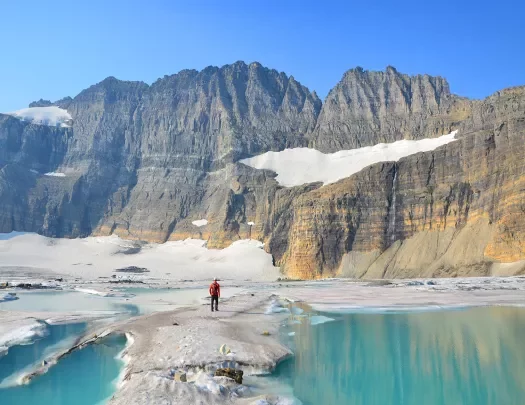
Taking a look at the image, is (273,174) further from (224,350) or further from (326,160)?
(224,350)

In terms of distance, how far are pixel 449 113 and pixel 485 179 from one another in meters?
51.7

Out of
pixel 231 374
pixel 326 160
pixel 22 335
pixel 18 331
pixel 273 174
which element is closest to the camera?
pixel 231 374

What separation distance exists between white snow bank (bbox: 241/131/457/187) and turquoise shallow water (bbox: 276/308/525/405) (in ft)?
291

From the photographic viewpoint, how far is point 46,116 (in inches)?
6403

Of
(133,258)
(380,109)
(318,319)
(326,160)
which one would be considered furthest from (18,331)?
(380,109)

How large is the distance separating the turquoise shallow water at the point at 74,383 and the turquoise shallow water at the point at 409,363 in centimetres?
406

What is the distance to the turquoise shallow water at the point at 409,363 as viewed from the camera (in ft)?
31.0

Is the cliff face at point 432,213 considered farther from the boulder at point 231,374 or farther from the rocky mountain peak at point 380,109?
the boulder at point 231,374

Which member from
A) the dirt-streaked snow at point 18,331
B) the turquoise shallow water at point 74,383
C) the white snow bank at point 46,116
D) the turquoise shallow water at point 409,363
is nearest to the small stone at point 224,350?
the turquoise shallow water at point 409,363

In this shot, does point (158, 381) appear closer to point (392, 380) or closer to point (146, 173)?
point (392, 380)

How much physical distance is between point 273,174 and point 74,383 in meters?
111

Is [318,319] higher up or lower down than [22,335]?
higher up

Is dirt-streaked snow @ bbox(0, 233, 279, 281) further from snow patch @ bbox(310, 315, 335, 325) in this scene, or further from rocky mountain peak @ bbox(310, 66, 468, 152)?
snow patch @ bbox(310, 315, 335, 325)

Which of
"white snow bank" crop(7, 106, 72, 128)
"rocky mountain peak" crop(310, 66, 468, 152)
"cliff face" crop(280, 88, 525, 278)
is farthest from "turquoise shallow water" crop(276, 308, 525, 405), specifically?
"white snow bank" crop(7, 106, 72, 128)
